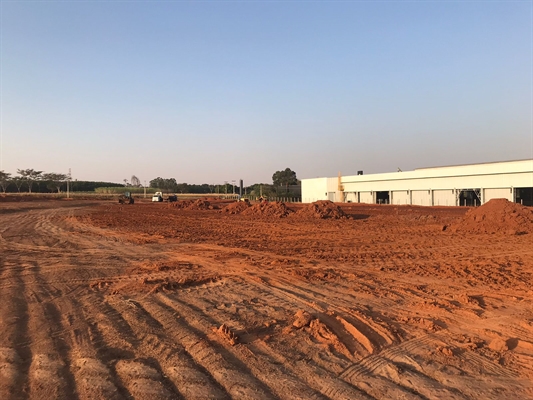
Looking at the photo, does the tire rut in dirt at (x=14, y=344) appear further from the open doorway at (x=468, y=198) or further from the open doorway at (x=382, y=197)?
the open doorway at (x=382, y=197)

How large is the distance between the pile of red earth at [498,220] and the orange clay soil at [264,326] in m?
7.16

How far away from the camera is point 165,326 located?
5.76 metres

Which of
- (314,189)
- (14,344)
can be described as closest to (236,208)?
(14,344)

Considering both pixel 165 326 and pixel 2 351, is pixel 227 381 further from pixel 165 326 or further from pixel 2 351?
pixel 2 351

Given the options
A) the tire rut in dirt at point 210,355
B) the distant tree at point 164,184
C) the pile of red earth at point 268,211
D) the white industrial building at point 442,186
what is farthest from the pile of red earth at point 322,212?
the distant tree at point 164,184

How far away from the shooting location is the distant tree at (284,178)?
118 metres

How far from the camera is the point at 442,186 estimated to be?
49.3 m

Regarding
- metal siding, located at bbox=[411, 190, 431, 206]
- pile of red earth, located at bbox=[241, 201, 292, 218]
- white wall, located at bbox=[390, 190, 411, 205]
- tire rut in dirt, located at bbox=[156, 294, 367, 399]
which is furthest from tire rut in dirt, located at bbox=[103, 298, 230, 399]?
white wall, located at bbox=[390, 190, 411, 205]

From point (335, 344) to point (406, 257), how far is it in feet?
26.2

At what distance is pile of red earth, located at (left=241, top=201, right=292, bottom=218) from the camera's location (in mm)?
31322

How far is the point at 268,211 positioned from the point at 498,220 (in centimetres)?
1734

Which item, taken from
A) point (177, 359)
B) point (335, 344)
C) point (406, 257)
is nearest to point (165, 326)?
point (177, 359)

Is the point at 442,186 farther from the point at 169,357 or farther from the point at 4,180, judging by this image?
the point at 4,180

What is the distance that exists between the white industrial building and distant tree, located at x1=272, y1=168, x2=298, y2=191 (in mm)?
47534
